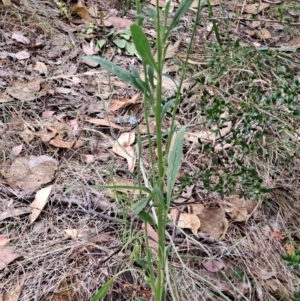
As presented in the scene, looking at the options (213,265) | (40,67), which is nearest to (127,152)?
(213,265)

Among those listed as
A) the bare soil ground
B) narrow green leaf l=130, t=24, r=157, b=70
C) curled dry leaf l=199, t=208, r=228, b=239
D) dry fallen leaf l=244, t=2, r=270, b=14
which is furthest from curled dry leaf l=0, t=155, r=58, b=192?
dry fallen leaf l=244, t=2, r=270, b=14

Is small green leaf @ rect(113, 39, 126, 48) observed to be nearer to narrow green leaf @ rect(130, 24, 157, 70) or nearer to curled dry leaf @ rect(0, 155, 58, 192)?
curled dry leaf @ rect(0, 155, 58, 192)

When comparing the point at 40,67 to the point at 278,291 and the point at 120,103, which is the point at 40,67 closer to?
the point at 120,103

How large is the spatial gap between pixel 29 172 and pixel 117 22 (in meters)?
0.91

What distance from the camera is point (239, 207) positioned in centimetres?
132

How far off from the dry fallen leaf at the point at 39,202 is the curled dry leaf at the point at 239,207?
1.60 ft

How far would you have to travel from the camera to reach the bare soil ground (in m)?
1.14

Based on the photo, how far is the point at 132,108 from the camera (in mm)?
1656

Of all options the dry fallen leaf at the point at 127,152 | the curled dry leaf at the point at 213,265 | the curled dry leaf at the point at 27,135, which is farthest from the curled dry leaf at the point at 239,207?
the curled dry leaf at the point at 27,135

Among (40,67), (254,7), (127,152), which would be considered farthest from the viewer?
(254,7)

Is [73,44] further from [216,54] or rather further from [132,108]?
[216,54]

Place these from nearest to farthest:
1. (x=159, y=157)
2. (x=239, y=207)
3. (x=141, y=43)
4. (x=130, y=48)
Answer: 1. (x=141, y=43)
2. (x=159, y=157)
3. (x=239, y=207)
4. (x=130, y=48)

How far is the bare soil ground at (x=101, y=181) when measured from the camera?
1140 mm

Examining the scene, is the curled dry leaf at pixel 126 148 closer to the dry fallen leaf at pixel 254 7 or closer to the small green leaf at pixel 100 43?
the small green leaf at pixel 100 43
